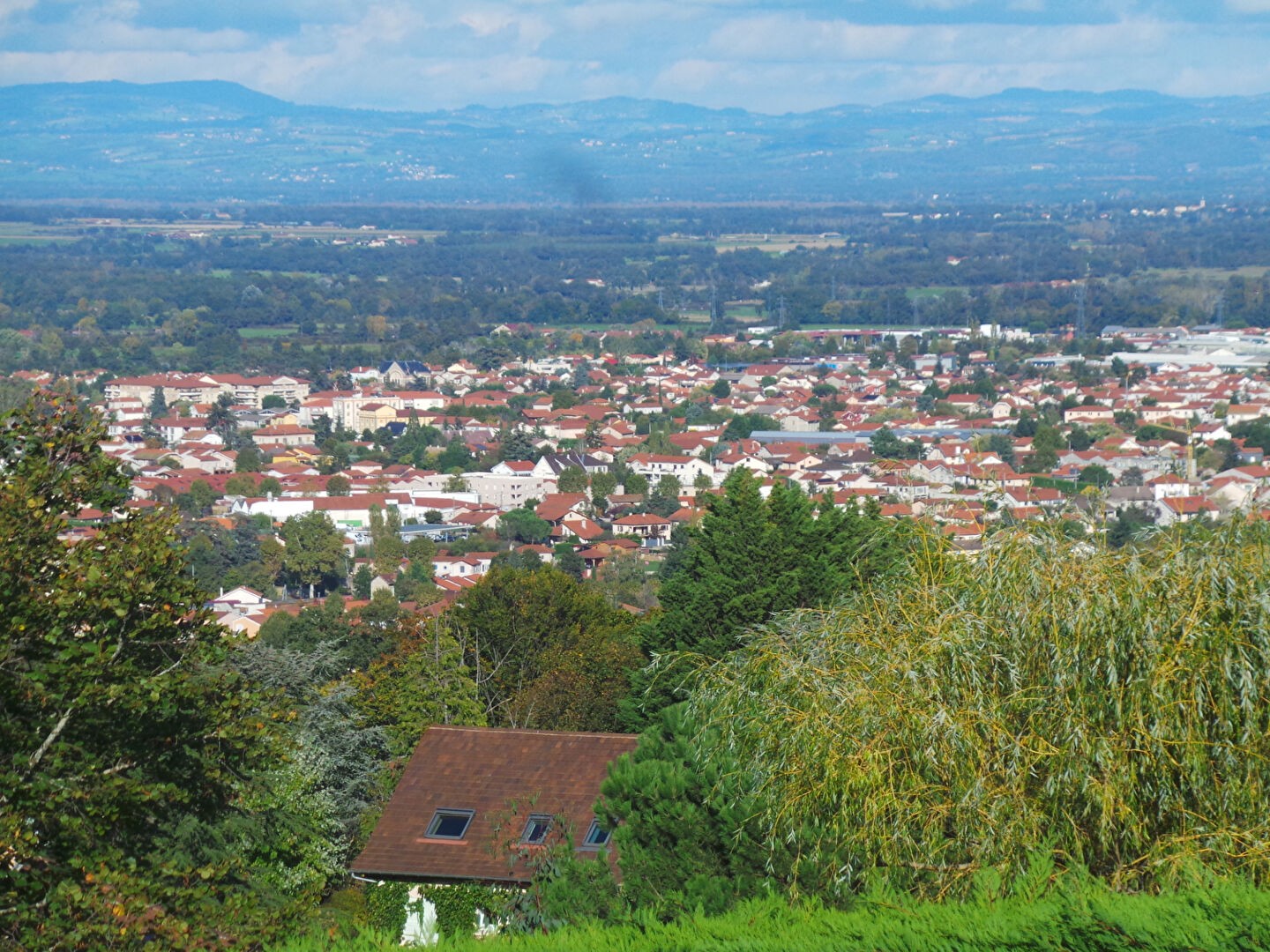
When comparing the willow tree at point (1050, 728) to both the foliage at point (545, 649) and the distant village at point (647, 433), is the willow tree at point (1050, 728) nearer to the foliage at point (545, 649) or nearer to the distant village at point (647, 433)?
the foliage at point (545, 649)

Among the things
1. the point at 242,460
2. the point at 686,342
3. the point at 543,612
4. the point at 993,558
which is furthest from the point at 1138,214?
the point at 993,558

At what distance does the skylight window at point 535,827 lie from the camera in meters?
8.98

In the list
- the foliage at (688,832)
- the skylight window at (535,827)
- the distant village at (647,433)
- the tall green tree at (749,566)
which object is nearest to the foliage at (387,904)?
the skylight window at (535,827)

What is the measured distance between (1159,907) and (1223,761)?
0.97 metres

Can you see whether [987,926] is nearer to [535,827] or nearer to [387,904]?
[535,827]

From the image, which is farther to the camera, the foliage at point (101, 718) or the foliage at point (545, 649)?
the foliage at point (545, 649)

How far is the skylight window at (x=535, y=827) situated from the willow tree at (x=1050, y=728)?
118 inches

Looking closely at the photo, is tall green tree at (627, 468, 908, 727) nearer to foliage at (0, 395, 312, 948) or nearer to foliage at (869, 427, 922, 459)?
foliage at (0, 395, 312, 948)

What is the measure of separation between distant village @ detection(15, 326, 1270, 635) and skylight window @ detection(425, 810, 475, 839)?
16.2 meters

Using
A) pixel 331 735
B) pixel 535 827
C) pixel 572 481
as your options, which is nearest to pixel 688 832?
pixel 535 827

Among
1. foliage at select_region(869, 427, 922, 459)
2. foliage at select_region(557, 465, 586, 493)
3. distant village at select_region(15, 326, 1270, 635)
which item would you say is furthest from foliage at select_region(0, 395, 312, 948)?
foliage at select_region(869, 427, 922, 459)

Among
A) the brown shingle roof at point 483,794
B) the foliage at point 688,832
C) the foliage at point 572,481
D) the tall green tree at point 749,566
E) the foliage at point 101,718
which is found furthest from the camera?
the foliage at point 572,481

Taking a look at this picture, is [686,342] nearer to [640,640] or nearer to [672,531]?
[672,531]

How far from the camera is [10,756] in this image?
5691 mm
